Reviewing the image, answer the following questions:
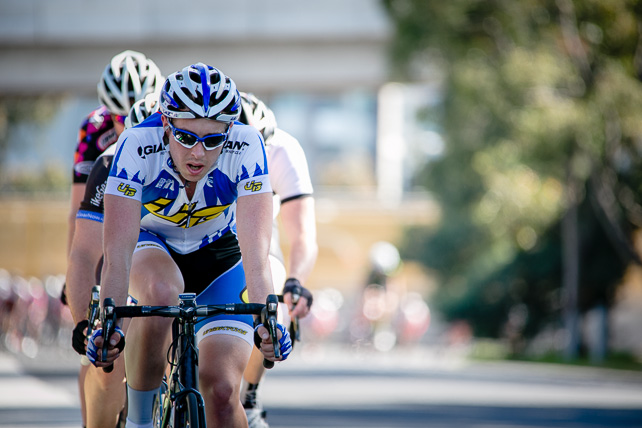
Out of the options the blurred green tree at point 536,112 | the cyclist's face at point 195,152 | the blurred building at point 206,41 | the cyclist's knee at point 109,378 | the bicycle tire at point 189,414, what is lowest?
the bicycle tire at point 189,414

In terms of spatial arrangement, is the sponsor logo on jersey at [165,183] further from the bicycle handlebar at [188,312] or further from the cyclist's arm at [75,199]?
the cyclist's arm at [75,199]

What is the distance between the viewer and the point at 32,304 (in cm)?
3412

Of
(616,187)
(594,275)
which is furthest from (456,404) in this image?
(594,275)

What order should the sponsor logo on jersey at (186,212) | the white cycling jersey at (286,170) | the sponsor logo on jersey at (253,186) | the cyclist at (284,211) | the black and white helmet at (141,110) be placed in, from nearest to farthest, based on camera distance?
the sponsor logo on jersey at (253,186) → the sponsor logo on jersey at (186,212) → the black and white helmet at (141,110) → the cyclist at (284,211) → the white cycling jersey at (286,170)

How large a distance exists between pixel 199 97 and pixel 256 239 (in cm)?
63

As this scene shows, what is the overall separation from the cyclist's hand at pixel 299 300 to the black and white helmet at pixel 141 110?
1.12 metres

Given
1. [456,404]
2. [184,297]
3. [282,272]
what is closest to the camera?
[184,297]

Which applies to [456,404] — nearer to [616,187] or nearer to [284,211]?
[284,211]

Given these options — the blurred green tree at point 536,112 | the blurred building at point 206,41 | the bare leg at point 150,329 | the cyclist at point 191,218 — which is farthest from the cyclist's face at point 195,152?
the blurred building at point 206,41

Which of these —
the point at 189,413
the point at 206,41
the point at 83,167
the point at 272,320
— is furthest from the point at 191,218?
the point at 206,41

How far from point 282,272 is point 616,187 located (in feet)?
69.7

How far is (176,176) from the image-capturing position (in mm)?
5184

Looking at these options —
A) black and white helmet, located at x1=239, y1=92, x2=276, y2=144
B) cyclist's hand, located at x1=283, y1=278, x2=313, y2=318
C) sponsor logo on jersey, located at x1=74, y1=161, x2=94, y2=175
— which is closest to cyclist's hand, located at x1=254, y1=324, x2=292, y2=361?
cyclist's hand, located at x1=283, y1=278, x2=313, y2=318

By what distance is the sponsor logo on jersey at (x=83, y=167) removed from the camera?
20.9 ft
